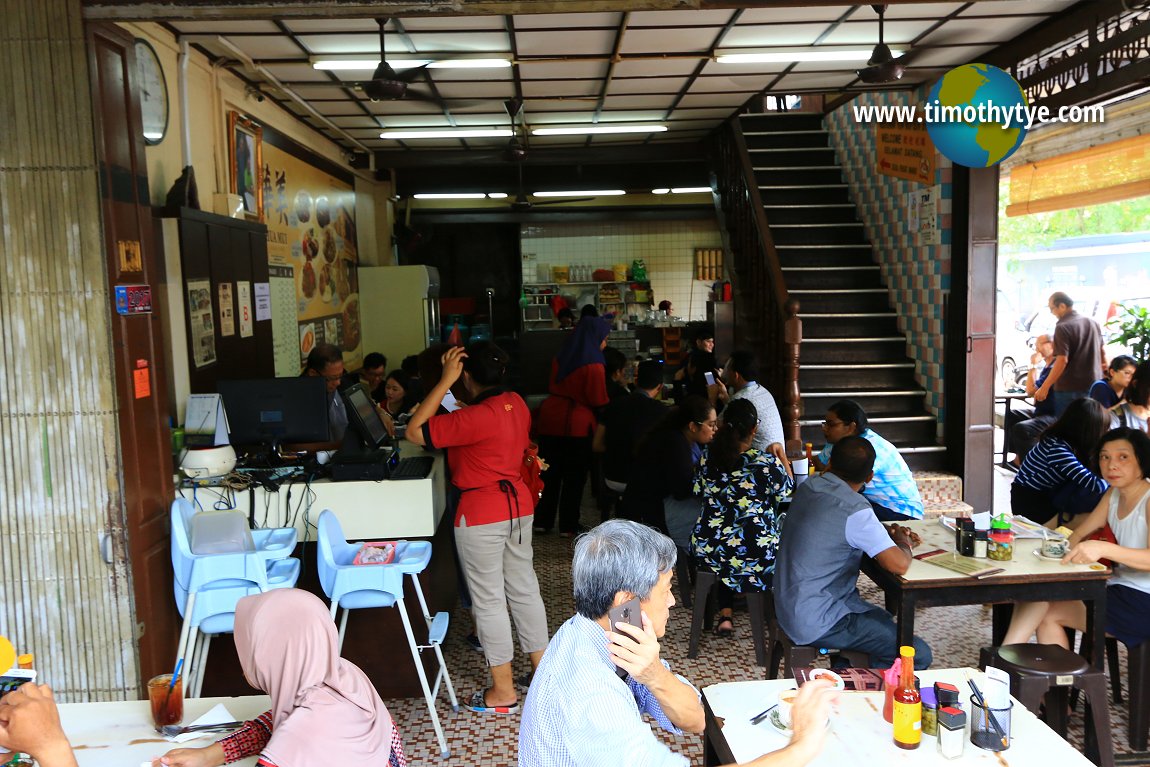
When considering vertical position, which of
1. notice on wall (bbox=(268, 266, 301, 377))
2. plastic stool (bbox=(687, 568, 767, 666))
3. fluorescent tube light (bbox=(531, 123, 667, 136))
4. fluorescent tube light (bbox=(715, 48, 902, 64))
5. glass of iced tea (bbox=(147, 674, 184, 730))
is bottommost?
plastic stool (bbox=(687, 568, 767, 666))

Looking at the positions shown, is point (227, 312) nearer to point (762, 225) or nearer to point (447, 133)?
point (447, 133)

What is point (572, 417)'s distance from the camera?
7.16 metres

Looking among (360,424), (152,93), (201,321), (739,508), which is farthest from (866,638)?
(152,93)

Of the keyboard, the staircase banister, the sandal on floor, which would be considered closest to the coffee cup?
the sandal on floor

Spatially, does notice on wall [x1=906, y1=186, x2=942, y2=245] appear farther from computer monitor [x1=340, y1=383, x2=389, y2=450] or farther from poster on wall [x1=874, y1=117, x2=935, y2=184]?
computer monitor [x1=340, y1=383, x2=389, y2=450]

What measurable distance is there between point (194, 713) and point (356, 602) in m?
1.16

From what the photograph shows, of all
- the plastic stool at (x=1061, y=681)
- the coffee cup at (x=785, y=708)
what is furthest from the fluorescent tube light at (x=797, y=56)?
the coffee cup at (x=785, y=708)

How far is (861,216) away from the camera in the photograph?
30.7 feet

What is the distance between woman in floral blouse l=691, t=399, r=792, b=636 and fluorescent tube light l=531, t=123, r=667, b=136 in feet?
16.4

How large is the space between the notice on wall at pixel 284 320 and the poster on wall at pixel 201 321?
133 cm

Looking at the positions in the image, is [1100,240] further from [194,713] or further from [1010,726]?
[194,713]

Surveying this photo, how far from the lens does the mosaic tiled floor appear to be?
3980 mm

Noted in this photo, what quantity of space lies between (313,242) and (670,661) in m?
5.49

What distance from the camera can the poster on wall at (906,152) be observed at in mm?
7371
